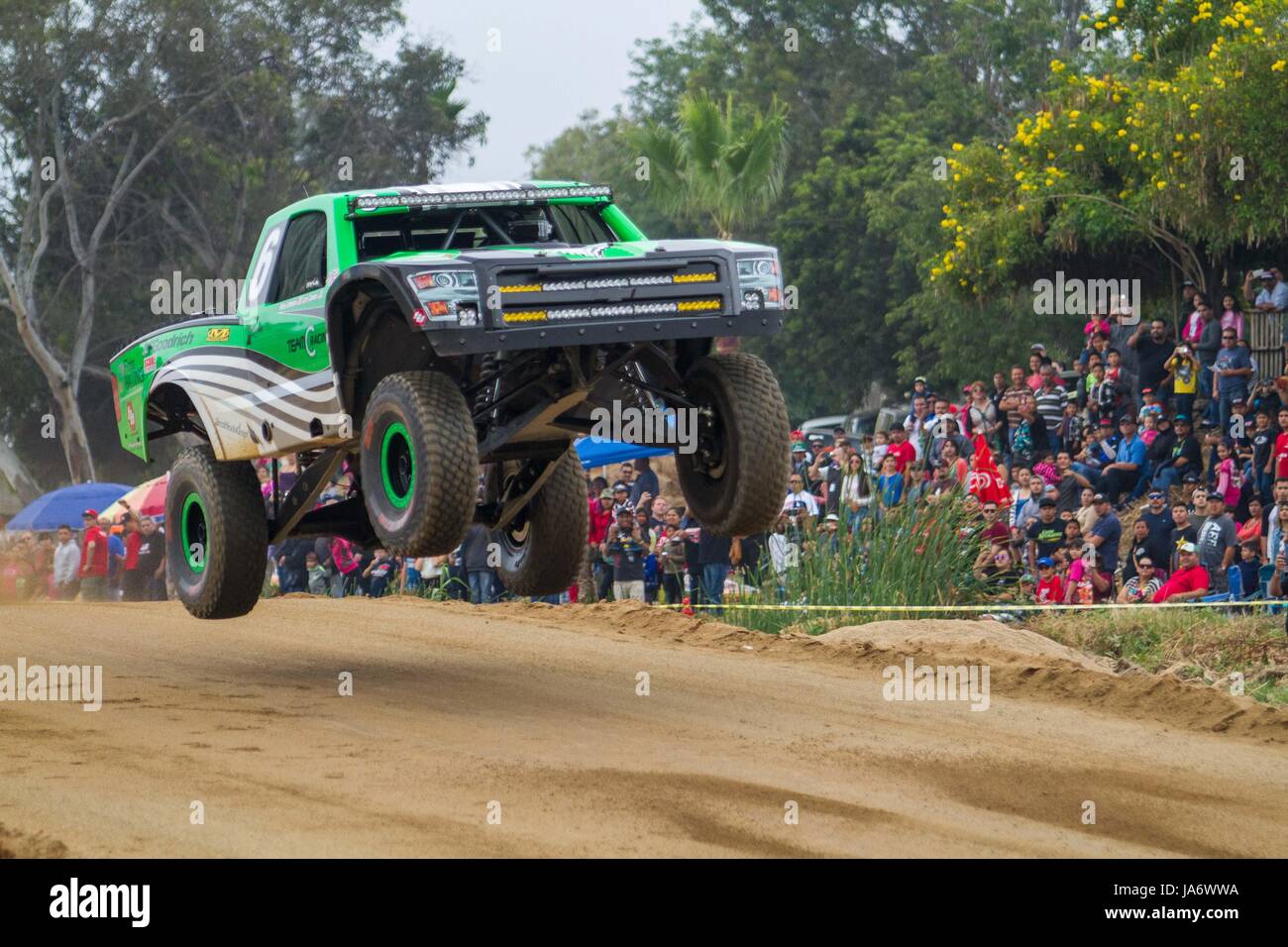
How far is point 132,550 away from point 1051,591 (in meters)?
12.3

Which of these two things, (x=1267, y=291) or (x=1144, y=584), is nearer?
(x=1144, y=584)

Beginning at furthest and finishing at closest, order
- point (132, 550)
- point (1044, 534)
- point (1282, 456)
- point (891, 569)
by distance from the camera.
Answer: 1. point (132, 550)
2. point (1044, 534)
3. point (891, 569)
4. point (1282, 456)

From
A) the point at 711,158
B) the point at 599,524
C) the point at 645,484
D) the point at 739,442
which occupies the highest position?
the point at 711,158

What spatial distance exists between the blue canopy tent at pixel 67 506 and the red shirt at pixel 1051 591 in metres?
15.7

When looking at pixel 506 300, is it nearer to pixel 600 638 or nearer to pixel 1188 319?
pixel 600 638

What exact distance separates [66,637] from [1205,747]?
910cm

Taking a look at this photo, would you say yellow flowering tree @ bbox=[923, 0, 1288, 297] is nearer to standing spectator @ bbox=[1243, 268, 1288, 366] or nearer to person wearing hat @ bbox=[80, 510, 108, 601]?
standing spectator @ bbox=[1243, 268, 1288, 366]

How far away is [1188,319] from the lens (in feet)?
61.0

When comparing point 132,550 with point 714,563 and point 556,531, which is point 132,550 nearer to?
point 714,563

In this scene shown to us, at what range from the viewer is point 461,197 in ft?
32.9

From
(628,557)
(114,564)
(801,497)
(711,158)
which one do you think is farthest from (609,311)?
(711,158)

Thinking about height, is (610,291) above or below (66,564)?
above

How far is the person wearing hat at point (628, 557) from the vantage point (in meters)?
18.1

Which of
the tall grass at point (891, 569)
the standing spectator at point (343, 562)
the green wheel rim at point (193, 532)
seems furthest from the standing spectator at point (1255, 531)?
the standing spectator at point (343, 562)
